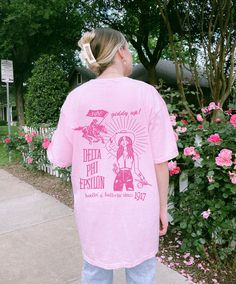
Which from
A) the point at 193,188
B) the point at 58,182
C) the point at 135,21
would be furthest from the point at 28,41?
the point at 193,188

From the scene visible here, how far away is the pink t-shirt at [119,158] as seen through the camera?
1.43 metres

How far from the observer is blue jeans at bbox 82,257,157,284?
156 centimetres

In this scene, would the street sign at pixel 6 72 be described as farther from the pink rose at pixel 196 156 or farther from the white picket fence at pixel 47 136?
the pink rose at pixel 196 156

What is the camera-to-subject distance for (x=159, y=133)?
4.73ft

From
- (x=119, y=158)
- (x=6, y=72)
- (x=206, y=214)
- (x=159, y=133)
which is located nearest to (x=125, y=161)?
(x=119, y=158)

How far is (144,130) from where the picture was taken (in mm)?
1430

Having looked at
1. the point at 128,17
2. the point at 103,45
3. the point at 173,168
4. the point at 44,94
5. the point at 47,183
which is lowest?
the point at 47,183

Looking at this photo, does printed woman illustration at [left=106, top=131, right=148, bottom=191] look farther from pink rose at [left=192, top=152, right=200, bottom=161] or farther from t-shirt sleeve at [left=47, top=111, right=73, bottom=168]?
pink rose at [left=192, top=152, right=200, bottom=161]

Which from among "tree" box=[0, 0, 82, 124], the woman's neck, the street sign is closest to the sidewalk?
the woman's neck

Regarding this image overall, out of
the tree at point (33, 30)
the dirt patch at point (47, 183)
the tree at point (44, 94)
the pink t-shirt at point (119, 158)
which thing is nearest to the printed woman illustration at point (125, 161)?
the pink t-shirt at point (119, 158)

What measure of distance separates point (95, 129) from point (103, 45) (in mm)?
387

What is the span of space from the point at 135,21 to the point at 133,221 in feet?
47.5

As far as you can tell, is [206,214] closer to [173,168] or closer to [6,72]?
[173,168]

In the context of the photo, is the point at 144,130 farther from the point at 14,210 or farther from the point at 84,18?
the point at 84,18
